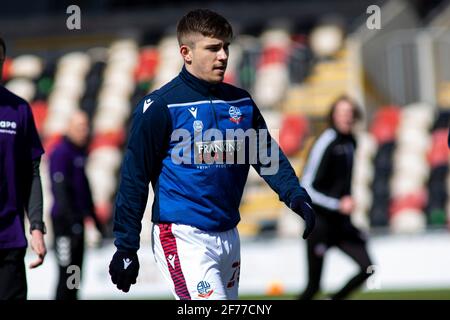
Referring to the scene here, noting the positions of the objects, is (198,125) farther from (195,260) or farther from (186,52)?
(195,260)

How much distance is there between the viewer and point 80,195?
1134cm

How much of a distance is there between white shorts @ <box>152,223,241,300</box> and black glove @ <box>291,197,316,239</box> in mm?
391

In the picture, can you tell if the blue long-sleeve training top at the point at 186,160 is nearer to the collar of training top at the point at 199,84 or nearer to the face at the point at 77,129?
the collar of training top at the point at 199,84

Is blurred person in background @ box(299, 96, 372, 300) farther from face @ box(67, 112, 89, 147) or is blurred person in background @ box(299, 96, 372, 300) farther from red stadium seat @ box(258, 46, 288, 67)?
red stadium seat @ box(258, 46, 288, 67)

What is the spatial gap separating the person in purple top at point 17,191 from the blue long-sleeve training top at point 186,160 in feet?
3.51

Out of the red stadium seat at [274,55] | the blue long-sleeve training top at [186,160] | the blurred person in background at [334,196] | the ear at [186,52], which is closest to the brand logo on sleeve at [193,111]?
the blue long-sleeve training top at [186,160]

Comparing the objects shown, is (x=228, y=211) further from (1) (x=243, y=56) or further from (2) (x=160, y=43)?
(2) (x=160, y=43)

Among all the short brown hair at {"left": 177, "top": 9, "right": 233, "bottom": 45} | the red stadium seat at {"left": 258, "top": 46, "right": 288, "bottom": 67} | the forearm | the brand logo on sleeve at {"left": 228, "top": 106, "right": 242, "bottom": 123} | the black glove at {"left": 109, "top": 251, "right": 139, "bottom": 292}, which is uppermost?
the red stadium seat at {"left": 258, "top": 46, "right": 288, "bottom": 67}

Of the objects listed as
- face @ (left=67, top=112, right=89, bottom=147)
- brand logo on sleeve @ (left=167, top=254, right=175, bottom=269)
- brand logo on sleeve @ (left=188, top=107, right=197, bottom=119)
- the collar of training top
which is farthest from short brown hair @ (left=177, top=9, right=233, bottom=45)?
face @ (left=67, top=112, right=89, bottom=147)

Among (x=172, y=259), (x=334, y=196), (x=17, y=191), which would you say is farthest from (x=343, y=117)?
(x=172, y=259)

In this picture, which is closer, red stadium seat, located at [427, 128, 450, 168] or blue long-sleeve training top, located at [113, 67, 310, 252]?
blue long-sleeve training top, located at [113, 67, 310, 252]

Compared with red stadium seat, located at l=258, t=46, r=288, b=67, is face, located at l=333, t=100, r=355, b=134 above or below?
below

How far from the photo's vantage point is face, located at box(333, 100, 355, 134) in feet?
34.8
